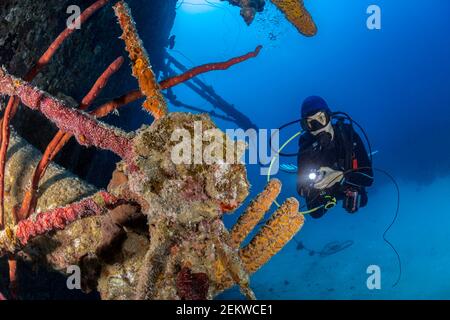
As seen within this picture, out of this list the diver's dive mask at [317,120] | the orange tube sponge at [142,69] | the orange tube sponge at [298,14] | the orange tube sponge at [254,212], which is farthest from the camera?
the orange tube sponge at [298,14]

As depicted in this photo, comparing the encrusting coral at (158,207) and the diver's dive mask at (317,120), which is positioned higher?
the diver's dive mask at (317,120)

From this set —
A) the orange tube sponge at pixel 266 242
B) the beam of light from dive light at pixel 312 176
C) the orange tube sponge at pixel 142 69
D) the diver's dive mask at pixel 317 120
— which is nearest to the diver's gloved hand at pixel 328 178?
the beam of light from dive light at pixel 312 176

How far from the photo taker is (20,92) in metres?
1.72

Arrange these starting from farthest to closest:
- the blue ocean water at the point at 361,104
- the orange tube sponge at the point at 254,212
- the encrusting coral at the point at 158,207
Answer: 1. the blue ocean water at the point at 361,104
2. the orange tube sponge at the point at 254,212
3. the encrusting coral at the point at 158,207

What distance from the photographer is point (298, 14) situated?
6418 mm

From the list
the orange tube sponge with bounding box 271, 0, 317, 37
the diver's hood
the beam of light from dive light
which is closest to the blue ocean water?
the orange tube sponge with bounding box 271, 0, 317, 37

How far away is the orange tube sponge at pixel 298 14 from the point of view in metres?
6.11

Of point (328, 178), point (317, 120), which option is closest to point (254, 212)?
point (328, 178)

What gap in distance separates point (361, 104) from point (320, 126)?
2526 inches

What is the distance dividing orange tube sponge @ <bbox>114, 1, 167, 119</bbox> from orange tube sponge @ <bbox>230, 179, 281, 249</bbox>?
0.89 meters

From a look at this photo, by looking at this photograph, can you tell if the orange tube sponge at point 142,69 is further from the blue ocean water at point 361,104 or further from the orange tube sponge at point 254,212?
the blue ocean water at point 361,104

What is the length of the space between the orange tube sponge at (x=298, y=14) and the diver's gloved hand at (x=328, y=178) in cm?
317

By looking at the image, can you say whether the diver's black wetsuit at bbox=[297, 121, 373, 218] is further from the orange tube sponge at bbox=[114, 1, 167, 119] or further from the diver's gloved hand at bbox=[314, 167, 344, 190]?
the orange tube sponge at bbox=[114, 1, 167, 119]
